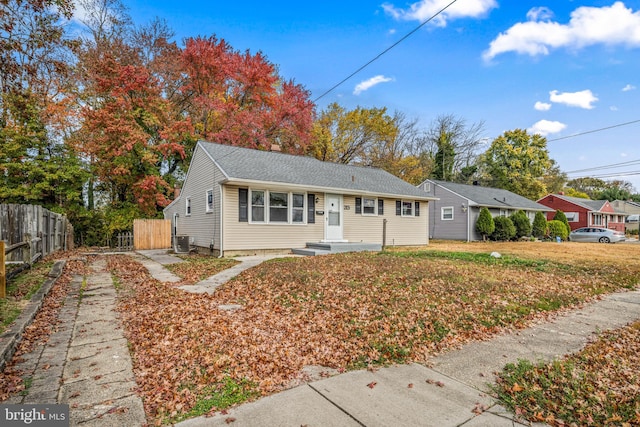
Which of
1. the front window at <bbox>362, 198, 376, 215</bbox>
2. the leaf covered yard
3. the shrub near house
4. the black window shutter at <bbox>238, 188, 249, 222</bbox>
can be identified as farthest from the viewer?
the shrub near house

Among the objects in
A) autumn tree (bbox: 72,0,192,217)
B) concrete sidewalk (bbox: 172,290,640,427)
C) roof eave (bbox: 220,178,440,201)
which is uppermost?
autumn tree (bbox: 72,0,192,217)

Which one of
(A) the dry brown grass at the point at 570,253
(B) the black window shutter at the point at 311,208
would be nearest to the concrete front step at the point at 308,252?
(B) the black window shutter at the point at 311,208

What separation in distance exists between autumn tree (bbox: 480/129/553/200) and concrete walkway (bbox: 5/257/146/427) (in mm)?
40735

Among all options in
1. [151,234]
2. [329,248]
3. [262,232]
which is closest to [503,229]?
[329,248]

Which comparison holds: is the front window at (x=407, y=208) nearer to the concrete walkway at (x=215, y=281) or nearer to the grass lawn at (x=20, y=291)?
the concrete walkway at (x=215, y=281)

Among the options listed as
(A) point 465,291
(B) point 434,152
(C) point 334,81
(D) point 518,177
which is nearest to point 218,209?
(C) point 334,81

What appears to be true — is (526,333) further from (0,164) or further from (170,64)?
(170,64)

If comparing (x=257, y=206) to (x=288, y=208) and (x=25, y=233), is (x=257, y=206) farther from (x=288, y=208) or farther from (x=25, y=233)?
(x=25, y=233)

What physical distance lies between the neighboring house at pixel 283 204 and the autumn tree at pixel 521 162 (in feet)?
82.3

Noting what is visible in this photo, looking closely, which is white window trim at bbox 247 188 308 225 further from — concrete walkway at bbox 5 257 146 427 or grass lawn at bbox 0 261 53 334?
concrete walkway at bbox 5 257 146 427

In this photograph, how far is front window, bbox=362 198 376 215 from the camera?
15562mm

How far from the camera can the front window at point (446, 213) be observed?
23.9 m

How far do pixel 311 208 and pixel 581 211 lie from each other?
109 ft

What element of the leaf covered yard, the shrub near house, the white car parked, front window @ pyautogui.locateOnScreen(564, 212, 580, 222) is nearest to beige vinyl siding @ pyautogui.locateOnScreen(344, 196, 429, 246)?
the leaf covered yard
